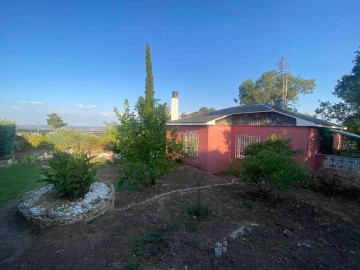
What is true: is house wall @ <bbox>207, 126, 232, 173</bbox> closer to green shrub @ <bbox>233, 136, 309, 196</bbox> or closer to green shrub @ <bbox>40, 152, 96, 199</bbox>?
green shrub @ <bbox>233, 136, 309, 196</bbox>

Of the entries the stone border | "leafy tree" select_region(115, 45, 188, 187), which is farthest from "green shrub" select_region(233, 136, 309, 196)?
the stone border

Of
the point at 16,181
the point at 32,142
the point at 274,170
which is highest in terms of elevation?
the point at 274,170

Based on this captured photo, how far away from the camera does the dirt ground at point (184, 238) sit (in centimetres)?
371

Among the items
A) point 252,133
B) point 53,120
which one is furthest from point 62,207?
point 53,120

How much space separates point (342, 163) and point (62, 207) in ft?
39.2

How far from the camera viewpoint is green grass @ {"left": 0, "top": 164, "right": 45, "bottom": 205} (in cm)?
714

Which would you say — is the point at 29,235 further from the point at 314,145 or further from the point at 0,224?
the point at 314,145

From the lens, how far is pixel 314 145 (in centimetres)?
1032

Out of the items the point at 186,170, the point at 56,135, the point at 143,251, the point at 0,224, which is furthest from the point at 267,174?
the point at 56,135

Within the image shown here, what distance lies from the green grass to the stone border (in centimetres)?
137

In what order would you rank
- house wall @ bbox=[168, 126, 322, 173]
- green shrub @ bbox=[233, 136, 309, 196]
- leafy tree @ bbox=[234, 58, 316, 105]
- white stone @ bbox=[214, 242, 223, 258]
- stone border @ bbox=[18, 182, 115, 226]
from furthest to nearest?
leafy tree @ bbox=[234, 58, 316, 105], house wall @ bbox=[168, 126, 322, 173], green shrub @ bbox=[233, 136, 309, 196], stone border @ bbox=[18, 182, 115, 226], white stone @ bbox=[214, 242, 223, 258]

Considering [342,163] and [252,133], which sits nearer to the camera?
[342,163]

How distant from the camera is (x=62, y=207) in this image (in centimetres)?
494

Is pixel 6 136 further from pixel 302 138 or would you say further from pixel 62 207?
pixel 302 138
